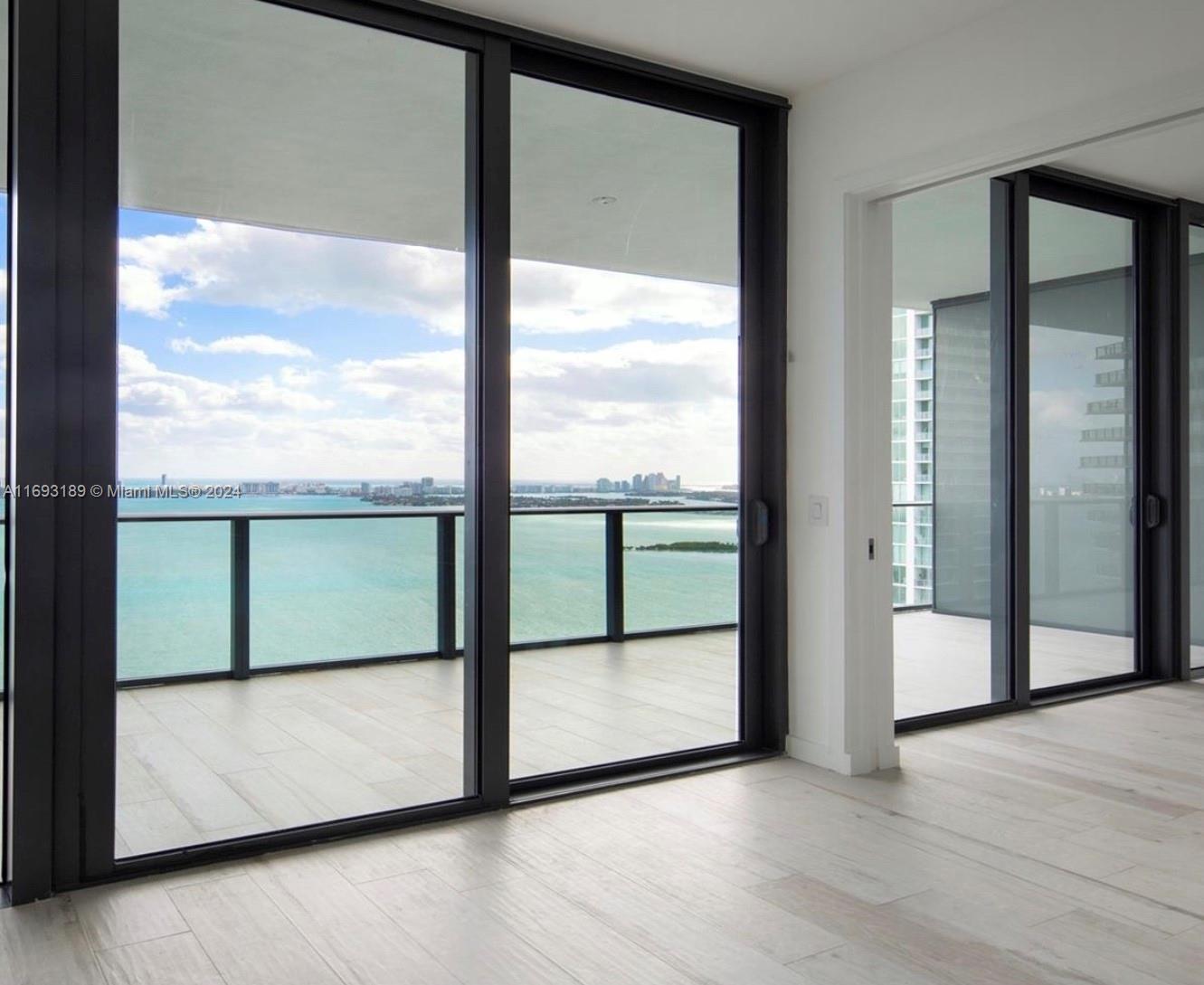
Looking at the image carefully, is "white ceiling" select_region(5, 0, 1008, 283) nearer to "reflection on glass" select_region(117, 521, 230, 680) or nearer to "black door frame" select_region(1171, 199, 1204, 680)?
"reflection on glass" select_region(117, 521, 230, 680)

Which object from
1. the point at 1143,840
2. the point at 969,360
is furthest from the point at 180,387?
the point at 969,360

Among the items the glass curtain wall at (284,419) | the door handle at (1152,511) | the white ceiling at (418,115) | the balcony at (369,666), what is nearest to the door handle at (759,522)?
the balcony at (369,666)

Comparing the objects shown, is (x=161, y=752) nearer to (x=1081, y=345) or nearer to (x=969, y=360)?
(x=969, y=360)

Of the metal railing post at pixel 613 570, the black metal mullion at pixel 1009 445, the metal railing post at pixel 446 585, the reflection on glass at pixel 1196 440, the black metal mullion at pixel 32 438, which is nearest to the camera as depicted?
the black metal mullion at pixel 32 438

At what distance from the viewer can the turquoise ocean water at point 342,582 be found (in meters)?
2.81

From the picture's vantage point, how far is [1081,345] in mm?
5090

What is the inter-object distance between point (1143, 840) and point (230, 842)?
2.74 m

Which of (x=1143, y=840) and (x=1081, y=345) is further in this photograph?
(x=1081, y=345)

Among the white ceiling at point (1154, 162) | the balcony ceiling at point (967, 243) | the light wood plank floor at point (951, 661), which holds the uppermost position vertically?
the white ceiling at point (1154, 162)

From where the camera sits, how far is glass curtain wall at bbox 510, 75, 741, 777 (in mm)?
3404

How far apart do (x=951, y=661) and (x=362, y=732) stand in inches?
110

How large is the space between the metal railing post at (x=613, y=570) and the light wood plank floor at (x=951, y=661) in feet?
4.56

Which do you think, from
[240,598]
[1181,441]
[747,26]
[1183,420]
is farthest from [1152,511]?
[240,598]

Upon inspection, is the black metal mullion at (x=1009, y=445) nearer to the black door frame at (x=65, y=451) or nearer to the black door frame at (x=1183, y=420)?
the black door frame at (x=1183, y=420)
